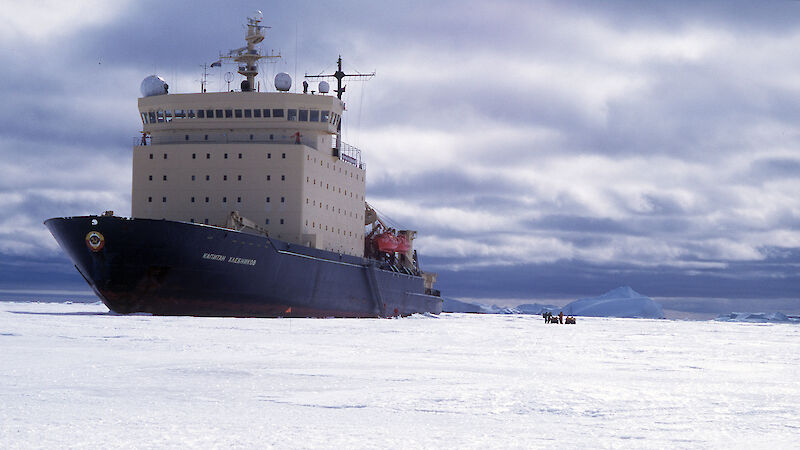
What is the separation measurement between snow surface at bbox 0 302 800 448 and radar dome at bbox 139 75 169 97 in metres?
25.3

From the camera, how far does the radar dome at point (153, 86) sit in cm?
3938

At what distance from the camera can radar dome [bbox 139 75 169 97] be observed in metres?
39.4

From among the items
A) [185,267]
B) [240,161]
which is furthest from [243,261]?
[240,161]

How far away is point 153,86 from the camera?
129ft

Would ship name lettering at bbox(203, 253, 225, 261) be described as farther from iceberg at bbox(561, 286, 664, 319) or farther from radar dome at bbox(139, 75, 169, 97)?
iceberg at bbox(561, 286, 664, 319)

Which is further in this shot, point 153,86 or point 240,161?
point 153,86

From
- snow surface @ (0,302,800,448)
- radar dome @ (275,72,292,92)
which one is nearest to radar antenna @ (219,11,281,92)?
radar dome @ (275,72,292,92)

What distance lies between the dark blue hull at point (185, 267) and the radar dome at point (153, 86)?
911cm

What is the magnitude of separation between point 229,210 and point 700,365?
83.9ft

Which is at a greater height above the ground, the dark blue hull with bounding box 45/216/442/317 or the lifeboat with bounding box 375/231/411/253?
the lifeboat with bounding box 375/231/411/253

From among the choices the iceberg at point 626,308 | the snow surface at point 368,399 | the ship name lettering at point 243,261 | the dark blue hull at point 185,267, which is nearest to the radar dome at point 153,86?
the dark blue hull at point 185,267

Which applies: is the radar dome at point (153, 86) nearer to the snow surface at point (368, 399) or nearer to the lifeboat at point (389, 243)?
the lifeboat at point (389, 243)

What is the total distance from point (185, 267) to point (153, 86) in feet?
42.2

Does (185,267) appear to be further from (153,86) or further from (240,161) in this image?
(153,86)
